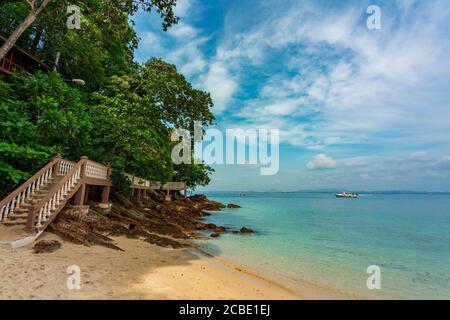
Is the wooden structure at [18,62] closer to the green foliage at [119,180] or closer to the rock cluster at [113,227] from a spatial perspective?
the green foliage at [119,180]

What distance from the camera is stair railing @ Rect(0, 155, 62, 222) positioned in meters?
8.91

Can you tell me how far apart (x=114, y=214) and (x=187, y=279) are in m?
10.2

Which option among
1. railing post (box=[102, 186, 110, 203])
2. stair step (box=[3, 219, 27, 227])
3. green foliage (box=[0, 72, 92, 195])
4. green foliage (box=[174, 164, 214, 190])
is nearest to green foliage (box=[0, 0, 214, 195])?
green foliage (box=[0, 72, 92, 195])

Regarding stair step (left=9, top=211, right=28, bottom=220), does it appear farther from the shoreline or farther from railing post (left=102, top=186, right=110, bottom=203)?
the shoreline

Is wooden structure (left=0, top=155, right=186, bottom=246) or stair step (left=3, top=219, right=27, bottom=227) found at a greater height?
wooden structure (left=0, top=155, right=186, bottom=246)

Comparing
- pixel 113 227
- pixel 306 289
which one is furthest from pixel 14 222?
pixel 306 289

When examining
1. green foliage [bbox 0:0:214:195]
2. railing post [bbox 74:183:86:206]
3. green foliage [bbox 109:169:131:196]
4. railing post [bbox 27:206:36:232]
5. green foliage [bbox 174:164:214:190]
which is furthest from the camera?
green foliage [bbox 174:164:214:190]

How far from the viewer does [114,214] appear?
15.5 meters

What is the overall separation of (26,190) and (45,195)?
1077 mm

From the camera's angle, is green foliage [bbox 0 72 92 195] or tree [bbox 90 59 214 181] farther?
tree [bbox 90 59 214 181]

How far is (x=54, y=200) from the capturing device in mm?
9664
